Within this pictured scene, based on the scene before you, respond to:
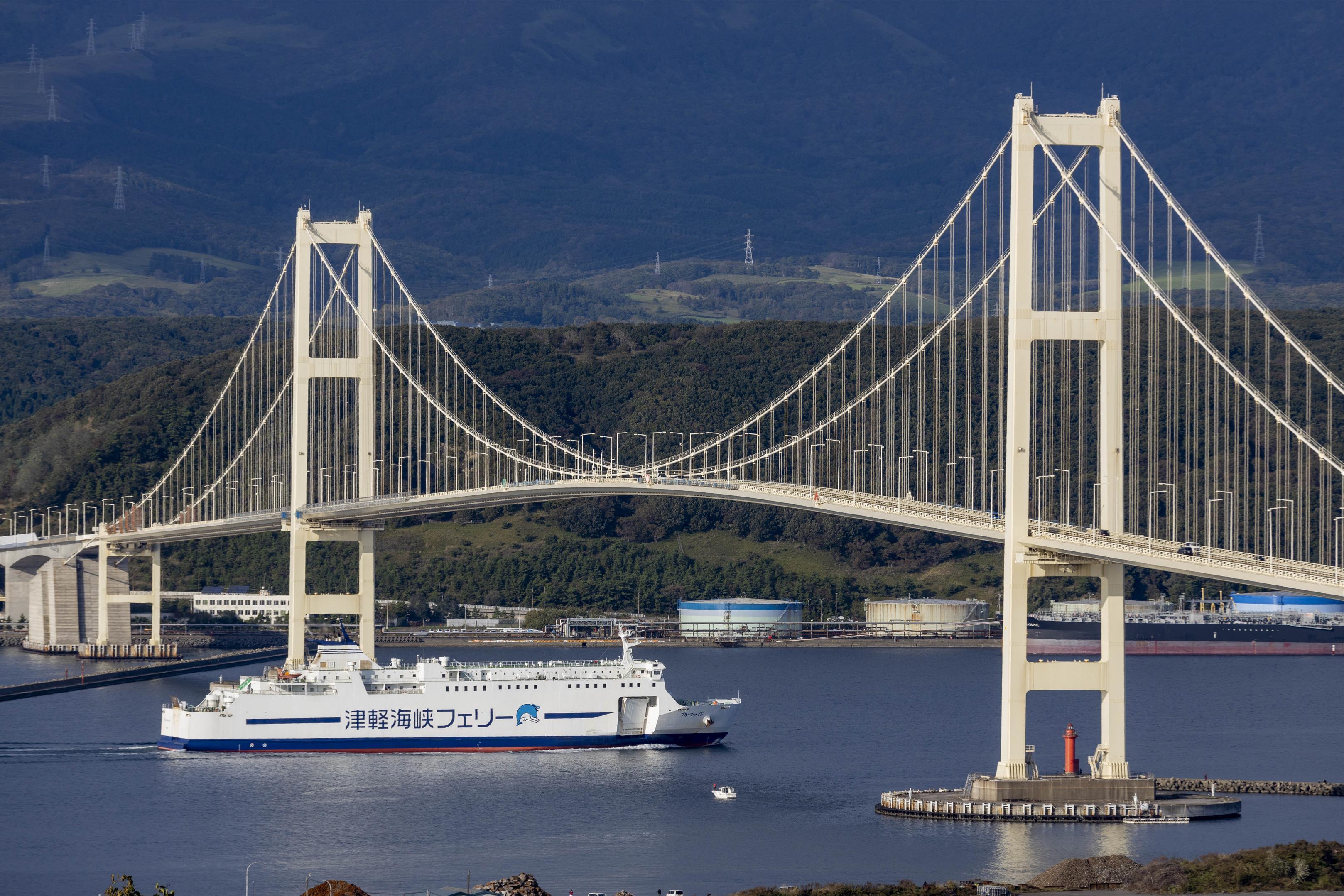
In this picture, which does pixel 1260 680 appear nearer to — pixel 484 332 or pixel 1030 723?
pixel 1030 723

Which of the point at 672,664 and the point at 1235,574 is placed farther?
the point at 672,664

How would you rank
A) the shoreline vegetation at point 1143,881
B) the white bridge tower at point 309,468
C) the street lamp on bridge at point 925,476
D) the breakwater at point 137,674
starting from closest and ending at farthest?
the shoreline vegetation at point 1143,881, the street lamp on bridge at point 925,476, the white bridge tower at point 309,468, the breakwater at point 137,674

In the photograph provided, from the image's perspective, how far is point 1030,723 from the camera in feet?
174

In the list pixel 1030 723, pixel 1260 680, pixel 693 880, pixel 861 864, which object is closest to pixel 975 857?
pixel 861 864

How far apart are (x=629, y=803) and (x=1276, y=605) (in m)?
62.3

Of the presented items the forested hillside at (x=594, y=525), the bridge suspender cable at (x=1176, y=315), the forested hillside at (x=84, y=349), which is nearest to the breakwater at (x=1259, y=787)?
the bridge suspender cable at (x=1176, y=315)

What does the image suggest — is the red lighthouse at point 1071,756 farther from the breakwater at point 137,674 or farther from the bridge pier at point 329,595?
the breakwater at point 137,674

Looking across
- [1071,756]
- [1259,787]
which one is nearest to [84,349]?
[1259,787]

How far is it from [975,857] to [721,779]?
11.4 m

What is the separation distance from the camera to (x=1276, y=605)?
3844 inches

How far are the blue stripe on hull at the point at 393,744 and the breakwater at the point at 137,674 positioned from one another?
1316cm

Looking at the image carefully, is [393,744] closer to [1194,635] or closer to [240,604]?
[1194,635]

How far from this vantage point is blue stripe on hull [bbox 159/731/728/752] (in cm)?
5016

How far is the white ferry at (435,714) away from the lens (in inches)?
1980
